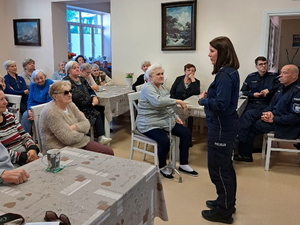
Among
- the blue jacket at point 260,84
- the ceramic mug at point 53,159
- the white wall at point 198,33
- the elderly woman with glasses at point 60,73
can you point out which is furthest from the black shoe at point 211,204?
the elderly woman with glasses at point 60,73

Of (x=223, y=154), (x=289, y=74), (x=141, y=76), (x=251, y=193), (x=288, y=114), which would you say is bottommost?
(x=251, y=193)

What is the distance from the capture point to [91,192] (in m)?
1.28

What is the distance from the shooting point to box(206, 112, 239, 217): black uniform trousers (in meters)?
1.97

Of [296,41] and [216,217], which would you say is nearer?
[216,217]

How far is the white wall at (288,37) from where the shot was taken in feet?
28.4

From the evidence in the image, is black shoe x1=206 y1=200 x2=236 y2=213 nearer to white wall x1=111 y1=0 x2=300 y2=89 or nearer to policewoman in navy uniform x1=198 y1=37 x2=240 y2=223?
policewoman in navy uniform x1=198 y1=37 x2=240 y2=223

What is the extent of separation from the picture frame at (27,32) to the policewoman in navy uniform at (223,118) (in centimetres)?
475

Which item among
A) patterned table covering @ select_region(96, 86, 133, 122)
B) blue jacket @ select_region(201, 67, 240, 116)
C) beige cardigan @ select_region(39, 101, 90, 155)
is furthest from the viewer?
patterned table covering @ select_region(96, 86, 133, 122)

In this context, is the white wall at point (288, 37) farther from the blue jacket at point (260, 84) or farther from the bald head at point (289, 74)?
the bald head at point (289, 74)

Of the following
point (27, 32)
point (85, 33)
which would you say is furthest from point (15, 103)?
point (85, 33)

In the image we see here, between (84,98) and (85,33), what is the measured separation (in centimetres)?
593

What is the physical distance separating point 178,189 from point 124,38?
127 inches

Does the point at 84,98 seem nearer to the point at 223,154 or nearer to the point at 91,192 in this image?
the point at 223,154

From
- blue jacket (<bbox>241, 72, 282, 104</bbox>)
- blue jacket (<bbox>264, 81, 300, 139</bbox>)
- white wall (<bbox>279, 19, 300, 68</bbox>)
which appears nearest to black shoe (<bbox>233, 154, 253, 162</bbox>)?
blue jacket (<bbox>264, 81, 300, 139</bbox>)
